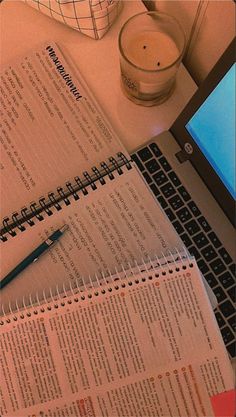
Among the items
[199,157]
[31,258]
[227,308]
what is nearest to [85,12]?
[199,157]

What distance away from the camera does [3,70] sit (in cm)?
74

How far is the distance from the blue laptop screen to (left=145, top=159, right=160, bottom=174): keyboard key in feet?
0.25

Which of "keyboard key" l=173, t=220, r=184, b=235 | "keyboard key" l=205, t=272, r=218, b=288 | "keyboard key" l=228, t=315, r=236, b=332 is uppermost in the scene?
"keyboard key" l=173, t=220, r=184, b=235

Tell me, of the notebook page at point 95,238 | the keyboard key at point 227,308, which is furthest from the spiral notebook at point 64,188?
the keyboard key at point 227,308

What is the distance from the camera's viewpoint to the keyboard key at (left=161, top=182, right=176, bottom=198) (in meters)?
0.69

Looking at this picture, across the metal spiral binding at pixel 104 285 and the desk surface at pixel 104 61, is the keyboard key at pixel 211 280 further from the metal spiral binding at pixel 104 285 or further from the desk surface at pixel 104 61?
the desk surface at pixel 104 61

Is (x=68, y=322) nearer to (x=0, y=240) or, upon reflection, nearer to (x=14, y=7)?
(x=0, y=240)

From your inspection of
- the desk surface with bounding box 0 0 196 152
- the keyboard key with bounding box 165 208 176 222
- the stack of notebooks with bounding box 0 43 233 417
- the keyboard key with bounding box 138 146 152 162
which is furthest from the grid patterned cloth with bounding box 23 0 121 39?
the keyboard key with bounding box 165 208 176 222

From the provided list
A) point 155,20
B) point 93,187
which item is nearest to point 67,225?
point 93,187

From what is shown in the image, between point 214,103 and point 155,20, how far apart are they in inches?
9.3

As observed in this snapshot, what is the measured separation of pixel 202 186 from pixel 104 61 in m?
0.28

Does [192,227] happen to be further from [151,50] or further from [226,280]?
[151,50]

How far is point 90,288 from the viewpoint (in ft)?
2.07

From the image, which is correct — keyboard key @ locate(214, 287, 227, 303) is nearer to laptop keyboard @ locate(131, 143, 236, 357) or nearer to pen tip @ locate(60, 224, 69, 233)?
laptop keyboard @ locate(131, 143, 236, 357)
